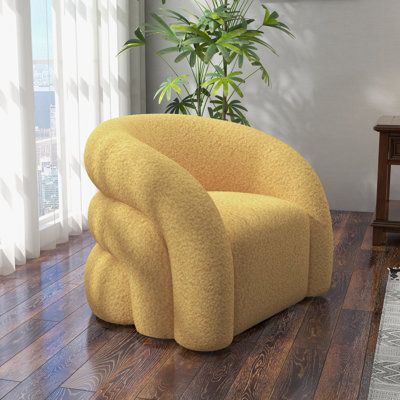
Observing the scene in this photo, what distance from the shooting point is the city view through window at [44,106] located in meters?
3.39

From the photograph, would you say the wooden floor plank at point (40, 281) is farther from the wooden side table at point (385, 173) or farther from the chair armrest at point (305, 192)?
the wooden side table at point (385, 173)

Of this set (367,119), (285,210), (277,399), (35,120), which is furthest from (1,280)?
(367,119)

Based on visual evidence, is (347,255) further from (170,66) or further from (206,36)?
(170,66)

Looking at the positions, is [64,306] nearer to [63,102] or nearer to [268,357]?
[268,357]

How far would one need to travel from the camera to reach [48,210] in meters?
3.57

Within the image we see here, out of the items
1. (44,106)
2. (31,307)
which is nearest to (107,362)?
(31,307)

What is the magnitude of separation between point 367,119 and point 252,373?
2.54m

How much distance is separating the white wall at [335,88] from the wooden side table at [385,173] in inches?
25.5

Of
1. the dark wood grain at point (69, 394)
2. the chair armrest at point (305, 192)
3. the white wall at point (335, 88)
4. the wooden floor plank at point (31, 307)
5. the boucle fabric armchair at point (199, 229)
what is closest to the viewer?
the dark wood grain at point (69, 394)

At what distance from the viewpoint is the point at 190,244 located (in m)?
2.23

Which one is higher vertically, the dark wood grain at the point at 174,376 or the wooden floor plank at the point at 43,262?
the dark wood grain at the point at 174,376

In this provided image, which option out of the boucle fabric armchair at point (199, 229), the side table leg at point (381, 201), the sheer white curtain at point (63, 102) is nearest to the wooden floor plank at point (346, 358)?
the boucle fabric armchair at point (199, 229)

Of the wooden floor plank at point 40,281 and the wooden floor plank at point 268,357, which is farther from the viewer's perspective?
the wooden floor plank at point 40,281

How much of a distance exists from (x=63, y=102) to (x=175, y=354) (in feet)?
5.73
